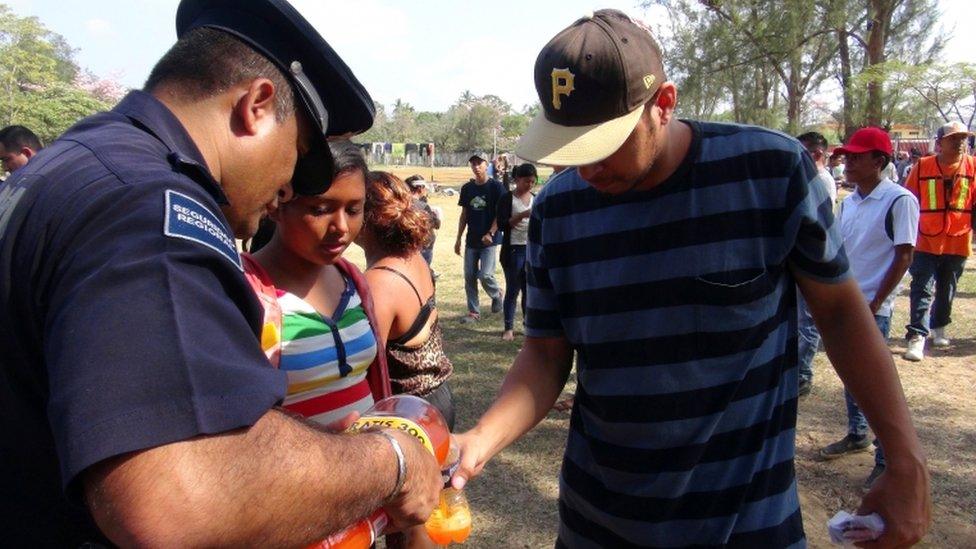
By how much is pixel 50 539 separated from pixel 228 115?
0.75 m

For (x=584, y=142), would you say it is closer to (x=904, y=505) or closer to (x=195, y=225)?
(x=195, y=225)

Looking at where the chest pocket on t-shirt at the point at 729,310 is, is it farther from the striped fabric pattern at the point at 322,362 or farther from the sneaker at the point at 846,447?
the sneaker at the point at 846,447

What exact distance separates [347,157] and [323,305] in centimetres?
55

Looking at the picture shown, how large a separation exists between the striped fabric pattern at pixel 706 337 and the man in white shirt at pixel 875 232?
11.3ft

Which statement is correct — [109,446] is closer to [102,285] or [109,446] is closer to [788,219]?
[102,285]

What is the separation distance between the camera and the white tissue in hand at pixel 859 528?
1673 millimetres

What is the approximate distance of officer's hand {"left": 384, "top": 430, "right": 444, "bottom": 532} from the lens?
130 centimetres

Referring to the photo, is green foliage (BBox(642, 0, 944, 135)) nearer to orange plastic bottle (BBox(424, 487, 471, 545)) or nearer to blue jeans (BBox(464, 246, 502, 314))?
blue jeans (BBox(464, 246, 502, 314))

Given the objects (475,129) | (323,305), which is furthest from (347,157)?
(475,129)

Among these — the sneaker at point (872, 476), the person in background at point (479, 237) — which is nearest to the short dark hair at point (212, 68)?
the sneaker at point (872, 476)

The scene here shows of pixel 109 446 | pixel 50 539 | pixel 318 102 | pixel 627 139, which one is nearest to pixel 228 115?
pixel 318 102

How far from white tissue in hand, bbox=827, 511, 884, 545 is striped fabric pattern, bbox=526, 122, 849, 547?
0.11m

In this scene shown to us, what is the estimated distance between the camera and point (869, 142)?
4.84 meters

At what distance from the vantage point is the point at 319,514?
105 cm
